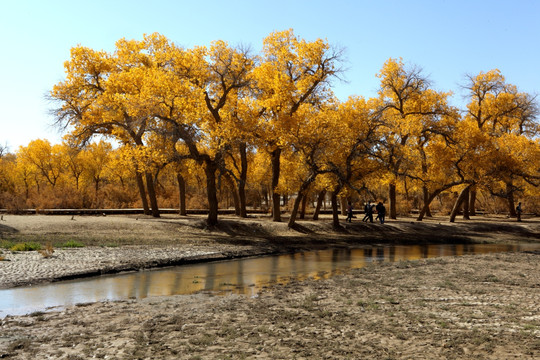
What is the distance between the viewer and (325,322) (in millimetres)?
10195

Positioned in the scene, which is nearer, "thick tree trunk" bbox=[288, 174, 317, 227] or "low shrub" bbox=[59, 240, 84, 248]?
"low shrub" bbox=[59, 240, 84, 248]

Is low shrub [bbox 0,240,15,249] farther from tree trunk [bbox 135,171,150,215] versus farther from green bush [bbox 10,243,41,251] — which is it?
tree trunk [bbox 135,171,150,215]

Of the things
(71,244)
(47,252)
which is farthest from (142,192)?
(47,252)

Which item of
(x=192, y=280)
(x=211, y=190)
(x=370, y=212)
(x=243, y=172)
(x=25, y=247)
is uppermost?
(x=243, y=172)

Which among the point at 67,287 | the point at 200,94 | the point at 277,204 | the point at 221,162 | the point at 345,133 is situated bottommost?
the point at 67,287

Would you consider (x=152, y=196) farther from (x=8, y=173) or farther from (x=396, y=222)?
(x=8, y=173)

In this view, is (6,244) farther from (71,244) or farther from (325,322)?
(325,322)

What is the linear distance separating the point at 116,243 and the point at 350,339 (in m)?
17.5

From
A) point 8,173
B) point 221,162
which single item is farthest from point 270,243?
point 8,173

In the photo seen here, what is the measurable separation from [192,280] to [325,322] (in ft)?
23.8

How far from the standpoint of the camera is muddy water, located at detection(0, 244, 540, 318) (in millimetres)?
13039

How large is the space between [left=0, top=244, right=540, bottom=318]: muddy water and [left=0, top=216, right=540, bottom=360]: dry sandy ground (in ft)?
3.42

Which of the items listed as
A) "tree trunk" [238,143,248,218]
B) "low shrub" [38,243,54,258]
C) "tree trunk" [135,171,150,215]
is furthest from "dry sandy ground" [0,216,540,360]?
"tree trunk" [135,171,150,215]

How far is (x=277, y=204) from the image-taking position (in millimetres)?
35781
